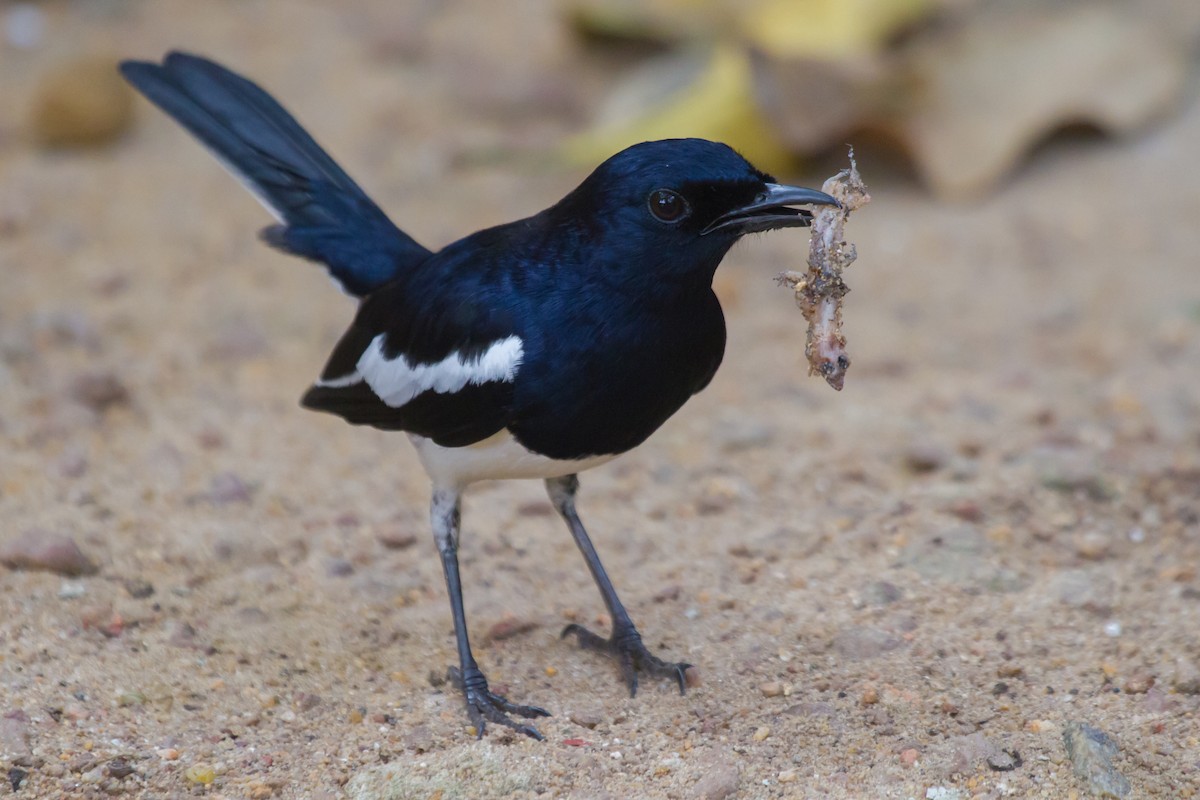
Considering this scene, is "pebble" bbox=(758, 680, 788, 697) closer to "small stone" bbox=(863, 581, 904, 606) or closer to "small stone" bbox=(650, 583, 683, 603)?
"small stone" bbox=(863, 581, 904, 606)

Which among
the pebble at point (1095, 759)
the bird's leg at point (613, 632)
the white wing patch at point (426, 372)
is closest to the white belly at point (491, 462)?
the white wing patch at point (426, 372)

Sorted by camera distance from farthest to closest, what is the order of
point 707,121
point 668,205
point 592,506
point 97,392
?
point 707,121, point 97,392, point 592,506, point 668,205

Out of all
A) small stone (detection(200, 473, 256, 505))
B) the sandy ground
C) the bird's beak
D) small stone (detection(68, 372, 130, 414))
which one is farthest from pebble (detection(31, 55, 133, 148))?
the bird's beak

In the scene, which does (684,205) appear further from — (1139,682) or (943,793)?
(1139,682)

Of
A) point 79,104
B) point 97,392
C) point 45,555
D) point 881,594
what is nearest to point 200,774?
point 45,555

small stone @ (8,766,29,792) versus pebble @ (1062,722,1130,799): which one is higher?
small stone @ (8,766,29,792)

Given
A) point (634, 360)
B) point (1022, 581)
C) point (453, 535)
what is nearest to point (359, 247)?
point (453, 535)

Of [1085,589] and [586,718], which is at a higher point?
[1085,589]
